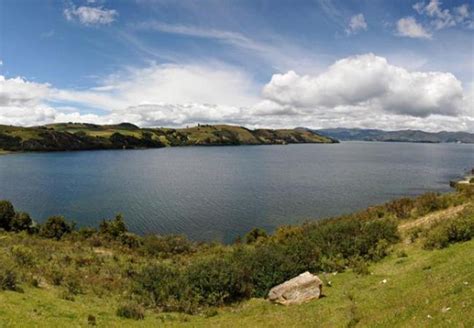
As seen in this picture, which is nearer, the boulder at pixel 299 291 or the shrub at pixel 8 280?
the shrub at pixel 8 280

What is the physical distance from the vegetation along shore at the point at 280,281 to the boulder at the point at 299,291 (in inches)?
23.4

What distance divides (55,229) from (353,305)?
43212mm

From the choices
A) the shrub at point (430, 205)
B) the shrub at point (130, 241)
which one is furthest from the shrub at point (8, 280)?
the shrub at point (430, 205)

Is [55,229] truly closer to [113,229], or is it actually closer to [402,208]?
[113,229]

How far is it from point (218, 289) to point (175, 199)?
62019 millimetres

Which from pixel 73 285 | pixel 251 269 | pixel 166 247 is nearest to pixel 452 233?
pixel 251 269

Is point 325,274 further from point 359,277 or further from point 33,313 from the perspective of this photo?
point 33,313

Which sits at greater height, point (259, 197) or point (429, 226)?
point (429, 226)

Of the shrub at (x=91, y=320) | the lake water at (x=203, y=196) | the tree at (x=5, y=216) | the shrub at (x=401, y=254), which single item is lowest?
the lake water at (x=203, y=196)

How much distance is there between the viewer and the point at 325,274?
23.0 meters

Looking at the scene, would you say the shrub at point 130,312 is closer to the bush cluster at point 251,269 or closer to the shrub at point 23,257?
the bush cluster at point 251,269

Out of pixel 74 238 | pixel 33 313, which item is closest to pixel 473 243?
pixel 33 313

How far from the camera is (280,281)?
22141mm

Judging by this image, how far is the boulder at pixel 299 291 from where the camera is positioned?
60.9 ft
